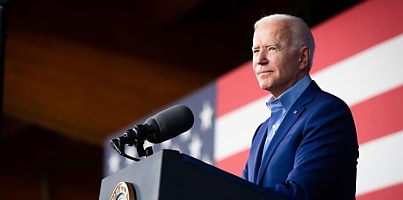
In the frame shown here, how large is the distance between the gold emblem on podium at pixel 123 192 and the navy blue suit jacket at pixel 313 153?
0.25 metres

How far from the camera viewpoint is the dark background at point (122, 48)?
5.10 m

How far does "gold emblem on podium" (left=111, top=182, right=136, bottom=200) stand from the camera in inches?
70.3

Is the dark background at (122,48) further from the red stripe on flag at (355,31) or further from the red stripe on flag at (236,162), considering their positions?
the red stripe on flag at (355,31)

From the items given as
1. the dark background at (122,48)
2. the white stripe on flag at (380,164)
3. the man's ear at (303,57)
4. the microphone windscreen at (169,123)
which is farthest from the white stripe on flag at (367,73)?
the dark background at (122,48)

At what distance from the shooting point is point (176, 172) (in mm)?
1720

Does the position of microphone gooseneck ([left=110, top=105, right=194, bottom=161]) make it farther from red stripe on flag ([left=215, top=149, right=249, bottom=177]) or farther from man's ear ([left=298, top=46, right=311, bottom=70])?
red stripe on flag ([left=215, top=149, right=249, bottom=177])

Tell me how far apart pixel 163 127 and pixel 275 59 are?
0.35m

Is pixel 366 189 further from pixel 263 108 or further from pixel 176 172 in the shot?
pixel 176 172

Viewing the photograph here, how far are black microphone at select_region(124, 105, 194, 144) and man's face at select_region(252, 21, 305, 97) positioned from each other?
0.26 metres

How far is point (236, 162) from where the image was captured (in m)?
3.49

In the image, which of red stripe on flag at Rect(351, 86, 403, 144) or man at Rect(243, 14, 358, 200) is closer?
man at Rect(243, 14, 358, 200)

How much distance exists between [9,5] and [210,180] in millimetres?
996

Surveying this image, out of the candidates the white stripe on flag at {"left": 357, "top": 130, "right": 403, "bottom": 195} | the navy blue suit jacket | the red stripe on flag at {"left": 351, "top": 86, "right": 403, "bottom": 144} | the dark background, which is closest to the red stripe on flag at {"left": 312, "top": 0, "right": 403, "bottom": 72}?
the red stripe on flag at {"left": 351, "top": 86, "right": 403, "bottom": 144}

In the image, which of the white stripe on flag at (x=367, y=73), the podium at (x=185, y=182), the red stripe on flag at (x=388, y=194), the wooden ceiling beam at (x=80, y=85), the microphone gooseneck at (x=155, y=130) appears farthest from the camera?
the wooden ceiling beam at (x=80, y=85)
